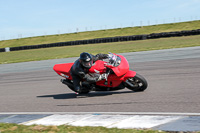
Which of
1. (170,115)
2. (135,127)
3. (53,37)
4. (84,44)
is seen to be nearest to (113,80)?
(170,115)

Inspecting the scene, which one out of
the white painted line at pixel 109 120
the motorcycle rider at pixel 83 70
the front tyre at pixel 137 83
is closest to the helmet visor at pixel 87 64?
the motorcycle rider at pixel 83 70

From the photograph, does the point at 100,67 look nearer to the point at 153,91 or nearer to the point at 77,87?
the point at 77,87

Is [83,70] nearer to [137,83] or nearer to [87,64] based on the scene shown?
[87,64]

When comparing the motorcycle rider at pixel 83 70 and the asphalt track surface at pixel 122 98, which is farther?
the motorcycle rider at pixel 83 70

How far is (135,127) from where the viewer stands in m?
4.74

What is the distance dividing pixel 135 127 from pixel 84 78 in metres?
3.45

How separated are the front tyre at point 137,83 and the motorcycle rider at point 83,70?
2.33ft

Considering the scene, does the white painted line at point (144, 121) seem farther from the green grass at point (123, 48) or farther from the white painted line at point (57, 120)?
the green grass at point (123, 48)

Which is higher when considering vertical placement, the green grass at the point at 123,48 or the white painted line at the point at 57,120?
the green grass at the point at 123,48

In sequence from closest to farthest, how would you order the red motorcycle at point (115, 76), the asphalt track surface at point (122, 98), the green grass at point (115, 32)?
the asphalt track surface at point (122, 98) → the red motorcycle at point (115, 76) → the green grass at point (115, 32)

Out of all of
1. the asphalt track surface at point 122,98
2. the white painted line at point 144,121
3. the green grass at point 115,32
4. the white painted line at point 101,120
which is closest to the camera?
the white painted line at point 144,121

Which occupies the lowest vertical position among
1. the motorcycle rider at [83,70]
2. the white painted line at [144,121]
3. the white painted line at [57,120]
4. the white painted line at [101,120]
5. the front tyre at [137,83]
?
the white painted line at [57,120]

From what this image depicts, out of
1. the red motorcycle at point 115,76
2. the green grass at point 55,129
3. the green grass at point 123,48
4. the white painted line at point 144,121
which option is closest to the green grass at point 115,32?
the green grass at point 123,48

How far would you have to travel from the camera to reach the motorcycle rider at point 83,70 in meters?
7.64
